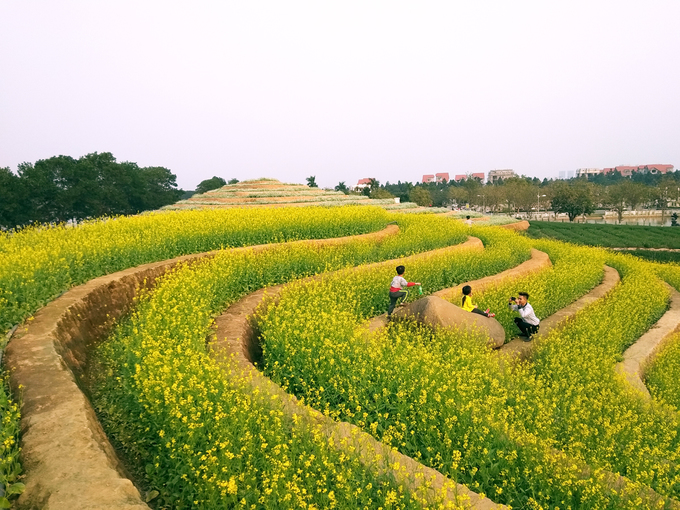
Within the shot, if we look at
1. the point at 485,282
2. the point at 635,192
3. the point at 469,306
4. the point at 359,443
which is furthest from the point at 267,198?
the point at 635,192

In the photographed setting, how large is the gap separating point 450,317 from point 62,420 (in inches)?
237

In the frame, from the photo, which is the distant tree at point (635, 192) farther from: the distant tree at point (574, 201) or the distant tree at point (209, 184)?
the distant tree at point (209, 184)

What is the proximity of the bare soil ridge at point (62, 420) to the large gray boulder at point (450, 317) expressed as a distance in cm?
540

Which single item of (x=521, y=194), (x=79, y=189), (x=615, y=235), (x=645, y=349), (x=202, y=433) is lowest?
(x=615, y=235)

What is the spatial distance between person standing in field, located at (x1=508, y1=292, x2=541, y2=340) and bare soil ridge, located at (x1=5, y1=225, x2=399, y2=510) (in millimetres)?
7320

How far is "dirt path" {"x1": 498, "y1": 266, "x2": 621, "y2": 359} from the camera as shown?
808 centimetres

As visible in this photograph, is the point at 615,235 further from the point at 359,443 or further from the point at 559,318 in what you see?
the point at 359,443

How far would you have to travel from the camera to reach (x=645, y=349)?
8562 mm

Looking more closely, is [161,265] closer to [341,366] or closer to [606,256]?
[341,366]

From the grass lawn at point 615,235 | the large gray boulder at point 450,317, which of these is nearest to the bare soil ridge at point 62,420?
the large gray boulder at point 450,317

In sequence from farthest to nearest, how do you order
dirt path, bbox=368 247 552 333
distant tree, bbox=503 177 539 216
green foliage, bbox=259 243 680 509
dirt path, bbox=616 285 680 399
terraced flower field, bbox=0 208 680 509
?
distant tree, bbox=503 177 539 216 → dirt path, bbox=368 247 552 333 → dirt path, bbox=616 285 680 399 → green foliage, bbox=259 243 680 509 → terraced flower field, bbox=0 208 680 509

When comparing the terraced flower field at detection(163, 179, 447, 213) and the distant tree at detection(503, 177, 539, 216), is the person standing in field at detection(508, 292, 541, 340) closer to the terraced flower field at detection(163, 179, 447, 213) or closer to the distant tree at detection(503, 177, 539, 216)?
the terraced flower field at detection(163, 179, 447, 213)

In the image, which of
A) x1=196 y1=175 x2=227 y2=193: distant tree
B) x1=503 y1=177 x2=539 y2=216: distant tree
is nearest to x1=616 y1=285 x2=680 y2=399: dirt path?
x1=503 y1=177 x2=539 y2=216: distant tree

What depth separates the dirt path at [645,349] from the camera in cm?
707
